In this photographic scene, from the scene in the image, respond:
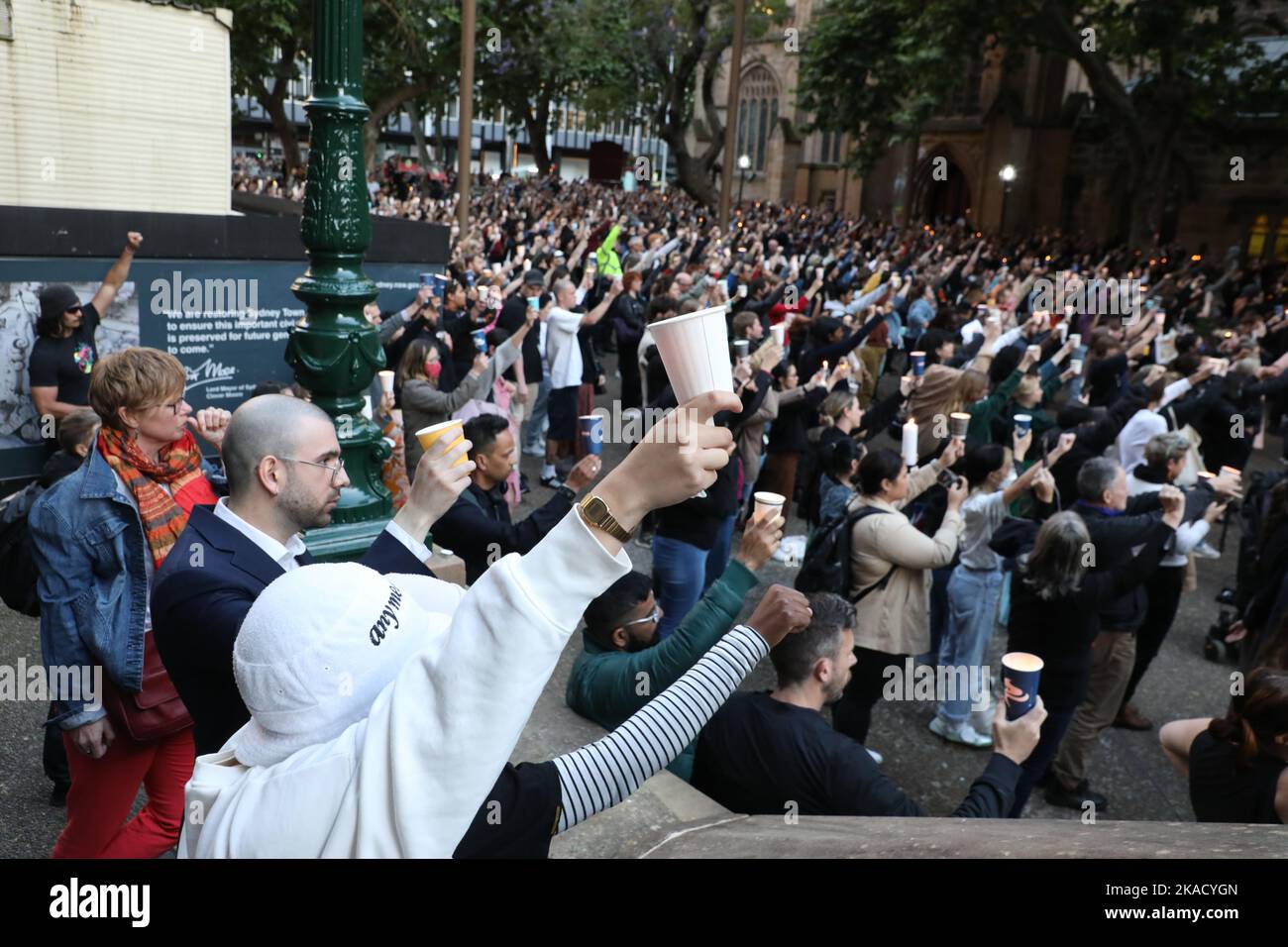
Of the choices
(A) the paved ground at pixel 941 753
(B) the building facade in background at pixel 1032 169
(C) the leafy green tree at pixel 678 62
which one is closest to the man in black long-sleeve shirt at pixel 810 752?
(A) the paved ground at pixel 941 753

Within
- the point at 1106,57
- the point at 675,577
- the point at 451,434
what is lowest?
the point at 675,577

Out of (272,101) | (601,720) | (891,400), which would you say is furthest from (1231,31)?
(601,720)

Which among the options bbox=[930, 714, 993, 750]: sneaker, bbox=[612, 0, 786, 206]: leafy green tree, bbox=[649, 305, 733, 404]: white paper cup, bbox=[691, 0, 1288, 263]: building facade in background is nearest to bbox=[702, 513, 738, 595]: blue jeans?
bbox=[930, 714, 993, 750]: sneaker

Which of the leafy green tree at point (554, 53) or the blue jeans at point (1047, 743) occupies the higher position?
the leafy green tree at point (554, 53)

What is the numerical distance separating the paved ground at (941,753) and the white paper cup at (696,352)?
350 centimetres

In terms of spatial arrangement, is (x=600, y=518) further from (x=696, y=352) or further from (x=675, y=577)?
(x=675, y=577)

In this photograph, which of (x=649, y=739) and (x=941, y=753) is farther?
(x=941, y=753)

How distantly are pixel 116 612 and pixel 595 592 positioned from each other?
2.54 meters

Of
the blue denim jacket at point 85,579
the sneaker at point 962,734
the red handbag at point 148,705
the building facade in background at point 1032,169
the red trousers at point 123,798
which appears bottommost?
the sneaker at point 962,734

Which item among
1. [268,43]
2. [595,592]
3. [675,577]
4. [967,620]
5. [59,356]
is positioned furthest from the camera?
[268,43]

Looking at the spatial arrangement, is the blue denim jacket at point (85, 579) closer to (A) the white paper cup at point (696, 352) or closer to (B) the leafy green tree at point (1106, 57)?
(A) the white paper cup at point (696, 352)

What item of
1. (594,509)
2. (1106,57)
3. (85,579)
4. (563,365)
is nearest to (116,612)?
(85,579)

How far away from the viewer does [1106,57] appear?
75.4 ft

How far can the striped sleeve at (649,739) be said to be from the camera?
2.04 meters
